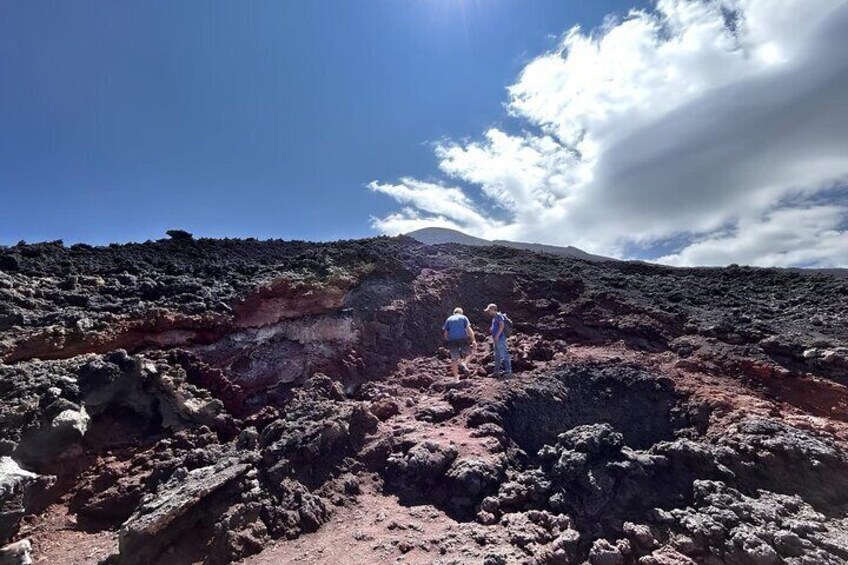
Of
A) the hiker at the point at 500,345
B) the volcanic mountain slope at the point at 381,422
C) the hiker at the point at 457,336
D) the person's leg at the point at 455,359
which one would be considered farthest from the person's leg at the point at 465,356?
the hiker at the point at 500,345

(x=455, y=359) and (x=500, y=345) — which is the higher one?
(x=500, y=345)

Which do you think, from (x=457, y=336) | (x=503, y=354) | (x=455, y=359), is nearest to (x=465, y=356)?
(x=455, y=359)

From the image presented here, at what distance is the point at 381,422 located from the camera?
7.53m

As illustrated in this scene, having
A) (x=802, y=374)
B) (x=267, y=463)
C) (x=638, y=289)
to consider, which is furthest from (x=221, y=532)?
(x=638, y=289)

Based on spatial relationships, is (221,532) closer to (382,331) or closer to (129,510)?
(129,510)

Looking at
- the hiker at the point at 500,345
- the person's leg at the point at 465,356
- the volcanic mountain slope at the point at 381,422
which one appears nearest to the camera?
the volcanic mountain slope at the point at 381,422

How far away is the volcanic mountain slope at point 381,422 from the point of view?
5.07 m

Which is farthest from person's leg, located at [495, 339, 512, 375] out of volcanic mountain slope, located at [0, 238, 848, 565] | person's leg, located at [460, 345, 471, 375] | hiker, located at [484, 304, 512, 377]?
person's leg, located at [460, 345, 471, 375]

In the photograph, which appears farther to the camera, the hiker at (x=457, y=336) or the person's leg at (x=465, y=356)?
the person's leg at (x=465, y=356)

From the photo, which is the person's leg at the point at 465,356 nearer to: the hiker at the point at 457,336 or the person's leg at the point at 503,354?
the hiker at the point at 457,336

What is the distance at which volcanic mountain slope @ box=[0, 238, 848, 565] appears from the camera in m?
5.07

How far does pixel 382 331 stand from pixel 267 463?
450 centimetres

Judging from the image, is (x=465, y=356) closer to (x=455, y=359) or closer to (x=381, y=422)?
(x=455, y=359)

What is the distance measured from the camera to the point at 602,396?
8.13 metres
